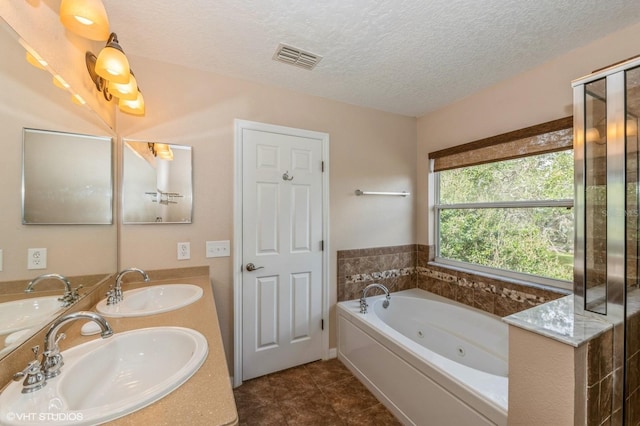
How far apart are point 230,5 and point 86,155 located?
1.13m

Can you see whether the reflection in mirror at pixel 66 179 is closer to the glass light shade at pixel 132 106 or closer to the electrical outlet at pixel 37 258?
the electrical outlet at pixel 37 258

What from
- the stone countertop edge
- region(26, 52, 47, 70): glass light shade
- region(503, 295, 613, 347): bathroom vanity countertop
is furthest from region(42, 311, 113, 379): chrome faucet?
region(503, 295, 613, 347): bathroom vanity countertop

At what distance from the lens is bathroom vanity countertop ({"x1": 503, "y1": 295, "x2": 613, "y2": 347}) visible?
0.88 metres

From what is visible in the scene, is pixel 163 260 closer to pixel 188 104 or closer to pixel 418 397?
pixel 188 104

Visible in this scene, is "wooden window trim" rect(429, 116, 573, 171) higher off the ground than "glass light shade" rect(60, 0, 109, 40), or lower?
lower

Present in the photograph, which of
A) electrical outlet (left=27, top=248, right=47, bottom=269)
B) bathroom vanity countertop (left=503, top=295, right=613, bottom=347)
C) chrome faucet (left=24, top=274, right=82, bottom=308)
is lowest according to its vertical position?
bathroom vanity countertop (left=503, top=295, right=613, bottom=347)

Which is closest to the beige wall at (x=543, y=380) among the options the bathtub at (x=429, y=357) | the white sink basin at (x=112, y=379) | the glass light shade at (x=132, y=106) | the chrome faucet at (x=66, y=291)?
the bathtub at (x=429, y=357)

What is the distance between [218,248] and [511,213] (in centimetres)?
249

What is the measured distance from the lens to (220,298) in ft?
6.46

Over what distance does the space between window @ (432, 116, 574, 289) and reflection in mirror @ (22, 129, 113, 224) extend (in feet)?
9.40

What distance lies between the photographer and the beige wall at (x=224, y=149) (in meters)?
1.77

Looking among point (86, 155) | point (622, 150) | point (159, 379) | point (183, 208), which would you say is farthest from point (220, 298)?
point (622, 150)

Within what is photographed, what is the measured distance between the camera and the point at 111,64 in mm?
1160

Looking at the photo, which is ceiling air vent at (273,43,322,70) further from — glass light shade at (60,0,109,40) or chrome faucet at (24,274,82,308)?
chrome faucet at (24,274,82,308)
